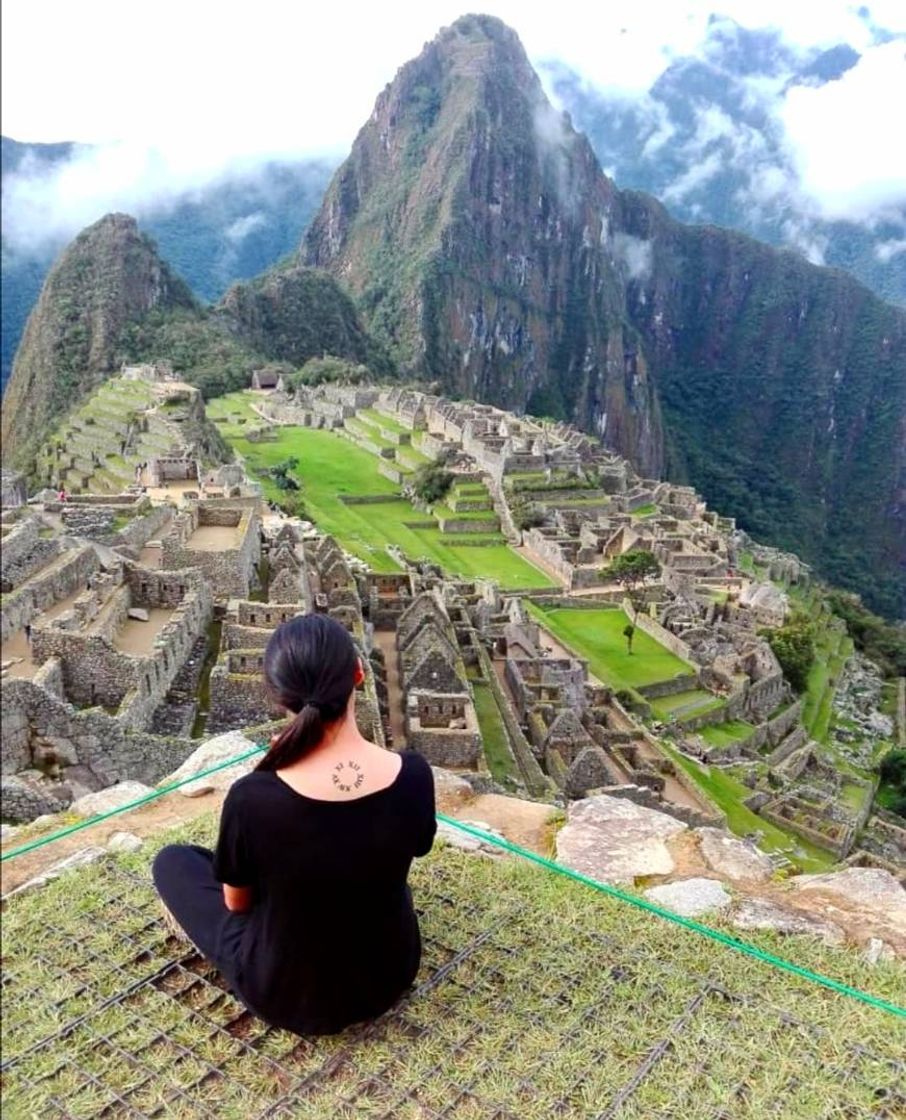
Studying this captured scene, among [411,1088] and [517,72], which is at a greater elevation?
[517,72]

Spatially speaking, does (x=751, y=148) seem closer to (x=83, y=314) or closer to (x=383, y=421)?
(x=83, y=314)

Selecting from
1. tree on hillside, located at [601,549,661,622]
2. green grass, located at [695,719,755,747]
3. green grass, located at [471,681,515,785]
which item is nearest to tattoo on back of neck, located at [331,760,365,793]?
green grass, located at [471,681,515,785]

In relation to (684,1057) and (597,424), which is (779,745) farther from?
(597,424)

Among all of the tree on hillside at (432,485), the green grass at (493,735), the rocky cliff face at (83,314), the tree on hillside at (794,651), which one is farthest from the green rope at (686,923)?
the rocky cliff face at (83,314)

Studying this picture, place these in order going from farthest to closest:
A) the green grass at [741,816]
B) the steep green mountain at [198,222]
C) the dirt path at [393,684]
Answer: the steep green mountain at [198,222], the green grass at [741,816], the dirt path at [393,684]

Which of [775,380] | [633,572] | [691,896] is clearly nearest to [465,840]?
[691,896]

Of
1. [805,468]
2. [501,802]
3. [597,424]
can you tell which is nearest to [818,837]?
[501,802]

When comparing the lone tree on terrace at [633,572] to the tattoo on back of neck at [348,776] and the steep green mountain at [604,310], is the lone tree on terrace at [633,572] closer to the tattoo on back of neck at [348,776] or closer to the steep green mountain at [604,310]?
the tattoo on back of neck at [348,776]

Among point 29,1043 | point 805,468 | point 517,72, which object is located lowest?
point 805,468
